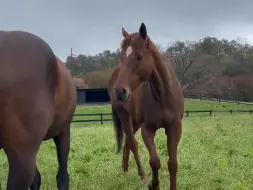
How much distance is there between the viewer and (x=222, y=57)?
50094 mm

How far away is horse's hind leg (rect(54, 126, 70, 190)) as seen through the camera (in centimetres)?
423

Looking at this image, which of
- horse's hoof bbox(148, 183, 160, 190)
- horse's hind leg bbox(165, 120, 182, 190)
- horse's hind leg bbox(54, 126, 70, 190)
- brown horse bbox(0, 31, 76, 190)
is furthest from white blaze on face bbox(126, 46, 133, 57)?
horse's hoof bbox(148, 183, 160, 190)

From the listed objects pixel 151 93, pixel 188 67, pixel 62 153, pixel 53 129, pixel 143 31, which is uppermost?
pixel 188 67

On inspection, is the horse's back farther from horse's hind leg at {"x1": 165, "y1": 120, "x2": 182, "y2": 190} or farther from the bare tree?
the bare tree

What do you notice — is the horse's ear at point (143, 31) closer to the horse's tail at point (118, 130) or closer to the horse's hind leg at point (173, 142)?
the horse's hind leg at point (173, 142)

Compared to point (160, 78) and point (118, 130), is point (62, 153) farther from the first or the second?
point (118, 130)

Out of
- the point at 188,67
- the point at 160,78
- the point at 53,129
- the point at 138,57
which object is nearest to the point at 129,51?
the point at 138,57

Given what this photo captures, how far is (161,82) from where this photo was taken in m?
4.88

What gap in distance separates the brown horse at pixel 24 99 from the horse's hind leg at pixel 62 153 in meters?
1.48

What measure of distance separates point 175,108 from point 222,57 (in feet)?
153

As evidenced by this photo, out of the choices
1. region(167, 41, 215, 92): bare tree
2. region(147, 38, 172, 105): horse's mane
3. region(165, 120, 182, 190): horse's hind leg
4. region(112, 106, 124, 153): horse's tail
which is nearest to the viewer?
region(147, 38, 172, 105): horse's mane

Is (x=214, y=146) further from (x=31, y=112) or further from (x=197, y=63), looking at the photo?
(x=197, y=63)

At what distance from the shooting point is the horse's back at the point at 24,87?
8.12 ft

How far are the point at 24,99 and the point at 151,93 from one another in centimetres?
274
